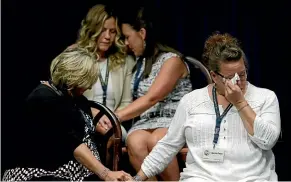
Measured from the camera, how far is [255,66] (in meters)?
6.06

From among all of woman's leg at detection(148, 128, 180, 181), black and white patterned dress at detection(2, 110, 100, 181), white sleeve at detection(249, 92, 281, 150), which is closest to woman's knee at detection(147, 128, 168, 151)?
woman's leg at detection(148, 128, 180, 181)

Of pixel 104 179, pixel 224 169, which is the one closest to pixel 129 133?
pixel 104 179

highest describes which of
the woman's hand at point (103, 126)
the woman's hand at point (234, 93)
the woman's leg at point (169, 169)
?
the woman's hand at point (234, 93)

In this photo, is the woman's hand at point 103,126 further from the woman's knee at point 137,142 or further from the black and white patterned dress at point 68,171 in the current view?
the black and white patterned dress at point 68,171

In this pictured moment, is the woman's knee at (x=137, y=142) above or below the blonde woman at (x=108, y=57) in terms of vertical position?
below

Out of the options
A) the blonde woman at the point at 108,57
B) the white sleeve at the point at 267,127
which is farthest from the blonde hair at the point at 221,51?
the blonde woman at the point at 108,57

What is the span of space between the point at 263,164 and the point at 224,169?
0.64 ft

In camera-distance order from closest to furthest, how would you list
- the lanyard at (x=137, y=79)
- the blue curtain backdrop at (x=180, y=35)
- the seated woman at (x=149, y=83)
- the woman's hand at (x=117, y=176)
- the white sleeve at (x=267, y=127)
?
the white sleeve at (x=267, y=127) → the woman's hand at (x=117, y=176) → the seated woman at (x=149, y=83) → the lanyard at (x=137, y=79) → the blue curtain backdrop at (x=180, y=35)

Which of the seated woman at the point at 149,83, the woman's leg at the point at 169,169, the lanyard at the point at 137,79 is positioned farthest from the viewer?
the lanyard at the point at 137,79

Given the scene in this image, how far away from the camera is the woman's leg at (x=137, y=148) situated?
16.4ft

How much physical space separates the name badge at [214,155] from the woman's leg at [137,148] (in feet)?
2.87

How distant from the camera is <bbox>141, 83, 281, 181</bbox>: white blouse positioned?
4078mm

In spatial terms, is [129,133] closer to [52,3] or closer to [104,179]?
[104,179]

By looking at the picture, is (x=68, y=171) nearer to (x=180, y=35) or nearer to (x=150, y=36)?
(x=150, y=36)
